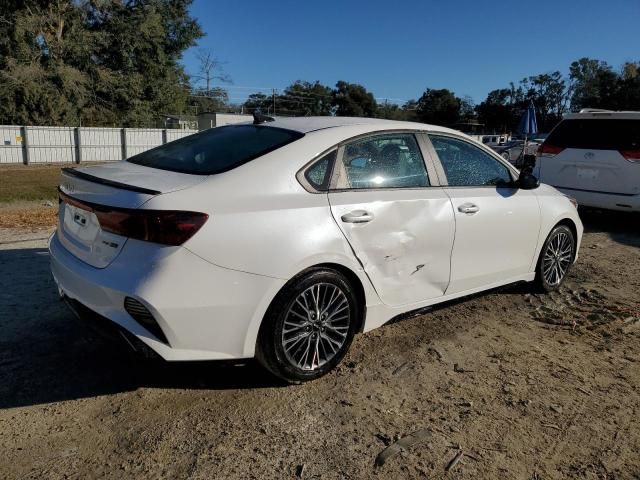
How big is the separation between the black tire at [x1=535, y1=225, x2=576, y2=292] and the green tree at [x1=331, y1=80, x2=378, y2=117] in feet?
221

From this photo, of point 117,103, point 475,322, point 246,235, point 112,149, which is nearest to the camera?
point 246,235

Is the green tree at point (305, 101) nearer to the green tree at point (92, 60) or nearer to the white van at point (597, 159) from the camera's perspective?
the green tree at point (92, 60)

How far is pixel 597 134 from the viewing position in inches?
321

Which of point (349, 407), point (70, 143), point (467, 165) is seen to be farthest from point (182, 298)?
point (70, 143)

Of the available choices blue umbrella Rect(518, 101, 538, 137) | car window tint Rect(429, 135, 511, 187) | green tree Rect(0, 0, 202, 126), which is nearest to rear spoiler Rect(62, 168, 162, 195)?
car window tint Rect(429, 135, 511, 187)

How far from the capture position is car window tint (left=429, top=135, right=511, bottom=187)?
160 inches

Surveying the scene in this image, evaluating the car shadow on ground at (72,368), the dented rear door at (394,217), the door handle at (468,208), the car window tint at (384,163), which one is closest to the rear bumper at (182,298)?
the car shadow on ground at (72,368)

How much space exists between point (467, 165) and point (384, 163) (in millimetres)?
917

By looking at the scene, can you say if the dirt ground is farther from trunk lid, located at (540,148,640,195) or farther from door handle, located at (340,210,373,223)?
trunk lid, located at (540,148,640,195)

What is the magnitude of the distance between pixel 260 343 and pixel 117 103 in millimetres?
39786

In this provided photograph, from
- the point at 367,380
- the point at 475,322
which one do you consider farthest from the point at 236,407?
the point at 475,322

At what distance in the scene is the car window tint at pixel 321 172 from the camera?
324cm

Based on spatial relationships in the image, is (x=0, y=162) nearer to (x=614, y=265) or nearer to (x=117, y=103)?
(x=117, y=103)

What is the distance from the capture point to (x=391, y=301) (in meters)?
3.59
